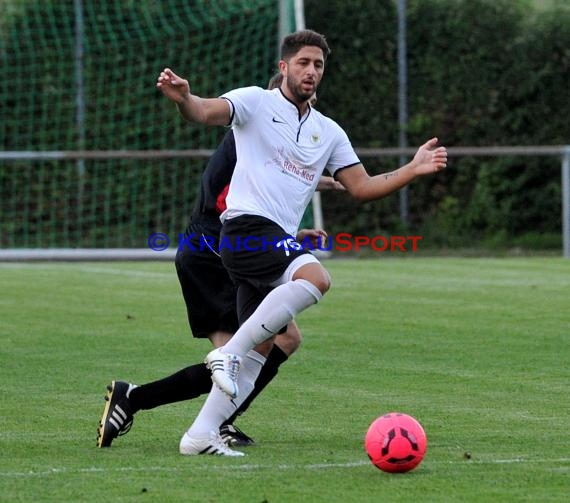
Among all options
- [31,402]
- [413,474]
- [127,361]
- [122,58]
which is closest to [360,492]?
→ [413,474]

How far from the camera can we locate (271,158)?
21.2 ft

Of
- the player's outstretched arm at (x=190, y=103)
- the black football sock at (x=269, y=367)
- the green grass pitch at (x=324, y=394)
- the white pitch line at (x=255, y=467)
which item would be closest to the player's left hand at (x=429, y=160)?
the player's outstretched arm at (x=190, y=103)

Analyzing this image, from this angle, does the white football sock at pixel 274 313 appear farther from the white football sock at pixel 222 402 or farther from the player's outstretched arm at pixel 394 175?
the player's outstretched arm at pixel 394 175

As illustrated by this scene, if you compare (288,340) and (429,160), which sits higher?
(429,160)

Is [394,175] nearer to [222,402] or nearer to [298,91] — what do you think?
[298,91]

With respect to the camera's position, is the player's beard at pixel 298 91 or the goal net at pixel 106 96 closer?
the player's beard at pixel 298 91

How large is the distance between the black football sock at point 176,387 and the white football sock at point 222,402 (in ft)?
0.98

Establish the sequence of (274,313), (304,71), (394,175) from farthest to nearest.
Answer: (394,175) < (304,71) < (274,313)

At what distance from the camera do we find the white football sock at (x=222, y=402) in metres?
6.18

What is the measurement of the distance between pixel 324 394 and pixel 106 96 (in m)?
13.1

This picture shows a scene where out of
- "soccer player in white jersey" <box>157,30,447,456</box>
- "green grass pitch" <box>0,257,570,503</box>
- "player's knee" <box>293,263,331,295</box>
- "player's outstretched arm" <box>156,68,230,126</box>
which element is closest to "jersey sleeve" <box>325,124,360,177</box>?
"soccer player in white jersey" <box>157,30,447,456</box>


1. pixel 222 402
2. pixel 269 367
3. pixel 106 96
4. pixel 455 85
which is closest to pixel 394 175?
pixel 269 367

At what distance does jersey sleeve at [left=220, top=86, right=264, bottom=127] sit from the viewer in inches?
252

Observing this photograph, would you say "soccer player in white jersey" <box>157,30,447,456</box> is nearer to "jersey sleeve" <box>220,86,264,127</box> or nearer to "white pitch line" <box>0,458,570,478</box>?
"jersey sleeve" <box>220,86,264,127</box>
